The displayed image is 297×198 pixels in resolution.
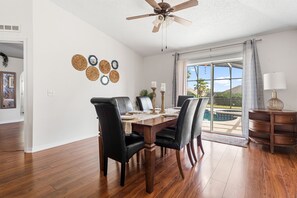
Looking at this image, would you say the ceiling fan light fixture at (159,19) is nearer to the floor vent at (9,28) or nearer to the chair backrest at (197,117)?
the chair backrest at (197,117)

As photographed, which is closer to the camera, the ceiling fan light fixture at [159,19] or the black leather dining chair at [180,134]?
the black leather dining chair at [180,134]

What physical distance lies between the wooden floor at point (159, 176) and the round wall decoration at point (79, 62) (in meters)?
1.81

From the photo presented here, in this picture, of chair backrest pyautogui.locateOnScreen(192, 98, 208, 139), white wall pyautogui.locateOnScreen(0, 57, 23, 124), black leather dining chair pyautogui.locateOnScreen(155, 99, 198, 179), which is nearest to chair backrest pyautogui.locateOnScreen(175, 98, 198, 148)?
black leather dining chair pyautogui.locateOnScreen(155, 99, 198, 179)

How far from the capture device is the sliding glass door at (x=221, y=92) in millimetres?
4227

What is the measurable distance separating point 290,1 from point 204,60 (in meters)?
2.09

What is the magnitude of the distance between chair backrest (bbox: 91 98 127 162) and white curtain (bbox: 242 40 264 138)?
122 inches

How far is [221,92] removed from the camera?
4.38 metres

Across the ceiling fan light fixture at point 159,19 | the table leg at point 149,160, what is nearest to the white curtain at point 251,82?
the ceiling fan light fixture at point 159,19

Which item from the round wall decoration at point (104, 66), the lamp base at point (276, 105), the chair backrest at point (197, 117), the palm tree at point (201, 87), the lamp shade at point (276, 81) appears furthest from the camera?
the palm tree at point (201, 87)

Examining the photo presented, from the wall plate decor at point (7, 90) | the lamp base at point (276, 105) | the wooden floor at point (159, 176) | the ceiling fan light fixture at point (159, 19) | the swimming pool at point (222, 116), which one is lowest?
the wooden floor at point (159, 176)

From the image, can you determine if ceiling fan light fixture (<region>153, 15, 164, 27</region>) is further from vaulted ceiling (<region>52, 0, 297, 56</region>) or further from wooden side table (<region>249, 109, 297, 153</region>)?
wooden side table (<region>249, 109, 297, 153</region>)

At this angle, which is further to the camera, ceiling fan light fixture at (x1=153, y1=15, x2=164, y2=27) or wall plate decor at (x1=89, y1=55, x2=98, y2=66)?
wall plate decor at (x1=89, y1=55, x2=98, y2=66)

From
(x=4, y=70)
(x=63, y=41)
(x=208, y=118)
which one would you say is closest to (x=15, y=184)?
(x=63, y=41)

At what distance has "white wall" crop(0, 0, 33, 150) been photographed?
2.85 m
